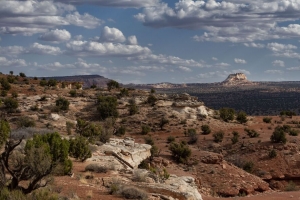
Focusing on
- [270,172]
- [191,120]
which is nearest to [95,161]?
[270,172]

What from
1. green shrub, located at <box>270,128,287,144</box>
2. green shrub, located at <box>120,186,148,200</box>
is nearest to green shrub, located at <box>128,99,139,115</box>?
green shrub, located at <box>270,128,287,144</box>

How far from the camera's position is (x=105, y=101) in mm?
47594

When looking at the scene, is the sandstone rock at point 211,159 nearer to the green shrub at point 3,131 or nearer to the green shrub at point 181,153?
the green shrub at point 181,153

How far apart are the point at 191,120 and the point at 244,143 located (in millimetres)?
9891

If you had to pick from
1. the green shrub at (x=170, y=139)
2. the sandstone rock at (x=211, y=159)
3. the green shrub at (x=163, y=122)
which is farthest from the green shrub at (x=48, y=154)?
the green shrub at (x=163, y=122)

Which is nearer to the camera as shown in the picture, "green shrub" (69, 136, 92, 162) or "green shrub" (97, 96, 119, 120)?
"green shrub" (69, 136, 92, 162)

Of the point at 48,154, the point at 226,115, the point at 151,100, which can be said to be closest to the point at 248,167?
the point at 226,115

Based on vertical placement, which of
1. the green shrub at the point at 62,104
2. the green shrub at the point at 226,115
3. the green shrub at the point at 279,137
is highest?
the green shrub at the point at 62,104

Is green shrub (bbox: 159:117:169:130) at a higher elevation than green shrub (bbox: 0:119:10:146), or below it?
below

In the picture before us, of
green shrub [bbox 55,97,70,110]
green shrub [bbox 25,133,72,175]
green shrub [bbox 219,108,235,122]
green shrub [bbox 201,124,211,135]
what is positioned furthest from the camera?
green shrub [bbox 219,108,235,122]

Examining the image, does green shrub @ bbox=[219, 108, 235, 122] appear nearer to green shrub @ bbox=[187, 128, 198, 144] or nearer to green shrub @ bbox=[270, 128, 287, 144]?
green shrub @ bbox=[187, 128, 198, 144]

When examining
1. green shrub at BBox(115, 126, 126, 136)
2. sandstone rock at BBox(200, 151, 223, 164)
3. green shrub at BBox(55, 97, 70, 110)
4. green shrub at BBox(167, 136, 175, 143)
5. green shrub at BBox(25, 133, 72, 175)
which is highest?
green shrub at BBox(25, 133, 72, 175)

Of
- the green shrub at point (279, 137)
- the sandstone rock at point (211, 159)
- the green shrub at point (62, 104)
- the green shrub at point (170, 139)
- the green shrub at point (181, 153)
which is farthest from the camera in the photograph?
the green shrub at point (62, 104)

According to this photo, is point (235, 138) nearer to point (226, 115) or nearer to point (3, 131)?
point (226, 115)
